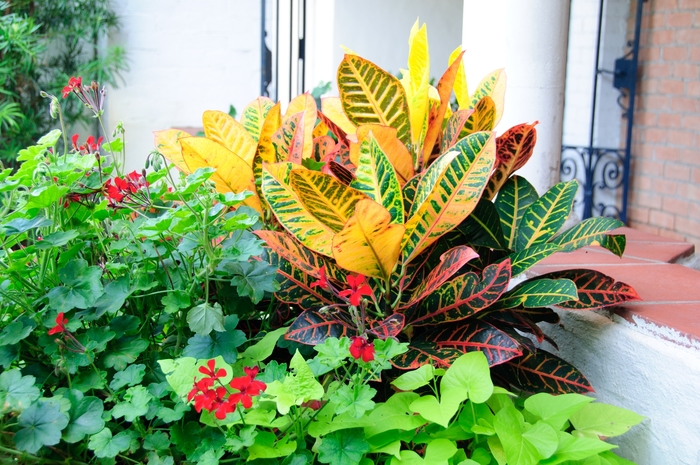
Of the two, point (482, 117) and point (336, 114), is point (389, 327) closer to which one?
point (482, 117)

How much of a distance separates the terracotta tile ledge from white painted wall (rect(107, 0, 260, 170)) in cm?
293

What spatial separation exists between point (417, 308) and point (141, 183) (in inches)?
19.9

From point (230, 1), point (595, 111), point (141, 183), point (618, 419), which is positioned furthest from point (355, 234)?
point (230, 1)

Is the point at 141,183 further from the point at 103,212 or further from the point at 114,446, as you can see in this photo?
the point at 114,446

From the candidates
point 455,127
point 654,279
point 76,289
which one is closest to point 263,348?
point 76,289

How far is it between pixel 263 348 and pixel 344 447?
24cm

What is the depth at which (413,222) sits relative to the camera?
1044 mm

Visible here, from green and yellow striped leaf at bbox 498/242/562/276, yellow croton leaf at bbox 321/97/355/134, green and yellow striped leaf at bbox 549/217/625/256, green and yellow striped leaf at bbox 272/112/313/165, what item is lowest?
green and yellow striped leaf at bbox 498/242/562/276

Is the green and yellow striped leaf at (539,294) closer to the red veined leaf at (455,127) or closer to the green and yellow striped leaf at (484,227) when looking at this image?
the green and yellow striped leaf at (484,227)

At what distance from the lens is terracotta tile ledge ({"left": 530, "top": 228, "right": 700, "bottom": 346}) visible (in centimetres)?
110

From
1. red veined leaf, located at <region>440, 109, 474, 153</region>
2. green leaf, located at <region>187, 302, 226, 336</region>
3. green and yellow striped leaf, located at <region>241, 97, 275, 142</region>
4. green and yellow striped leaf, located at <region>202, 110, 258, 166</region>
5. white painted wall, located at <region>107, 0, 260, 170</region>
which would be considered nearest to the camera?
green leaf, located at <region>187, 302, 226, 336</region>

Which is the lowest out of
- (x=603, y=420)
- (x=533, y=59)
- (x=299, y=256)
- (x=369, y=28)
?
(x=603, y=420)

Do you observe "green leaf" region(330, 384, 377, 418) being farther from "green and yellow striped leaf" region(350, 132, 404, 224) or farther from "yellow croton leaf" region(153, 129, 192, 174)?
"yellow croton leaf" region(153, 129, 192, 174)

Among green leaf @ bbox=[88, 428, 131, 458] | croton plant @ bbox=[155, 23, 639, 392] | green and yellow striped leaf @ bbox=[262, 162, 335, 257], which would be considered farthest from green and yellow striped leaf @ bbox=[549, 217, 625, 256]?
green leaf @ bbox=[88, 428, 131, 458]
